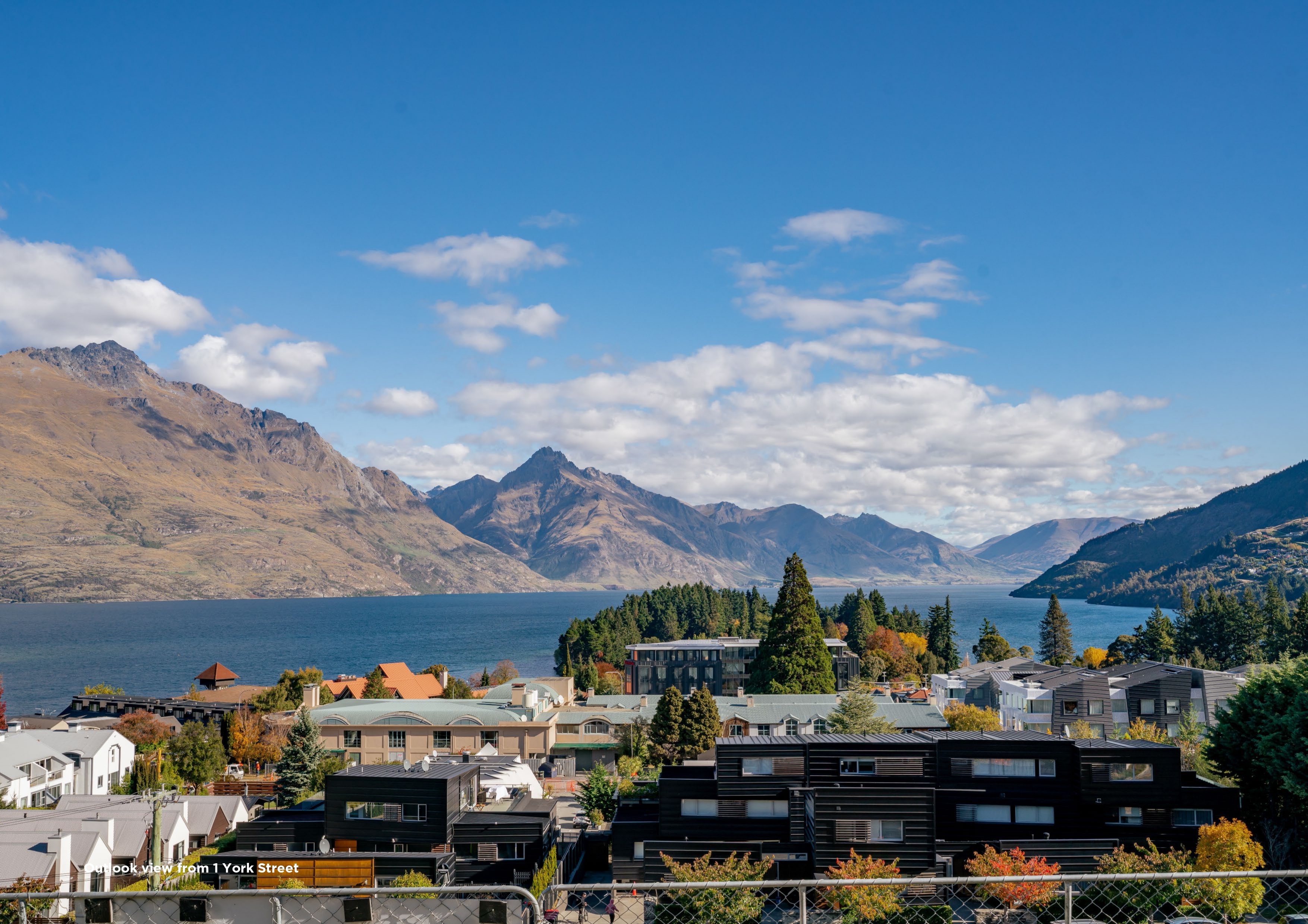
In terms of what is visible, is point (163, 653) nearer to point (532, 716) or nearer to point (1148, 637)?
point (532, 716)

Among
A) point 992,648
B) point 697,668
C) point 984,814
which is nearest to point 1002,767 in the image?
point 984,814

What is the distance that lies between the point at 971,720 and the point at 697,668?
45709 mm

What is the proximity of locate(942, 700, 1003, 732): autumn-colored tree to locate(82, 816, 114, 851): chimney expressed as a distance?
167 feet

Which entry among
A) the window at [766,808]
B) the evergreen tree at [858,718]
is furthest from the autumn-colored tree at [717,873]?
the evergreen tree at [858,718]

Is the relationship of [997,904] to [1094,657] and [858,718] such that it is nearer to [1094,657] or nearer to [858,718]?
[858,718]

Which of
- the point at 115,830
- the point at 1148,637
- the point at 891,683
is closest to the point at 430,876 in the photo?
the point at 115,830

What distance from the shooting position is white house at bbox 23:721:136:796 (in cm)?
5831

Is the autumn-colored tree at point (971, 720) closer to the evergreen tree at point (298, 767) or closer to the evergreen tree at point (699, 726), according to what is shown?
the evergreen tree at point (699, 726)

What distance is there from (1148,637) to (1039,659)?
5744 centimetres

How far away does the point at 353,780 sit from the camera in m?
38.7

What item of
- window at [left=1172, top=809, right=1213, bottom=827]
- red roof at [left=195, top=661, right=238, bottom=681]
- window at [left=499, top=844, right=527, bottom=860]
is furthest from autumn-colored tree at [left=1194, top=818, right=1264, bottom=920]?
red roof at [left=195, top=661, right=238, bottom=681]

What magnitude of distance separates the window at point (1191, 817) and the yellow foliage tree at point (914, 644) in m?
83.2

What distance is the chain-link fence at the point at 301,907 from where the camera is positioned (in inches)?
238

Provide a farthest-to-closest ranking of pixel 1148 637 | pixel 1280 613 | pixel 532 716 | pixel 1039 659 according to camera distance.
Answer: pixel 1039 659, pixel 1148 637, pixel 1280 613, pixel 532 716
